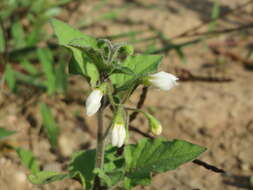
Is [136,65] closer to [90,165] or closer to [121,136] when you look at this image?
[121,136]

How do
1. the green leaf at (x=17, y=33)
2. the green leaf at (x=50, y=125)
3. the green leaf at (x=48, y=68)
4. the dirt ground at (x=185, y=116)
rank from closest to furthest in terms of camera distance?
the dirt ground at (x=185, y=116)
the green leaf at (x=50, y=125)
the green leaf at (x=48, y=68)
the green leaf at (x=17, y=33)

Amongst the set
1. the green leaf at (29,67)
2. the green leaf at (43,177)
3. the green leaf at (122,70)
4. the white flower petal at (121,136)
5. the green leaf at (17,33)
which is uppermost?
the green leaf at (17,33)

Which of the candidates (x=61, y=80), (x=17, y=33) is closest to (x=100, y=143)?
(x=61, y=80)

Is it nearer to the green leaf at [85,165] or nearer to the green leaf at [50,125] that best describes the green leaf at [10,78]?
the green leaf at [50,125]

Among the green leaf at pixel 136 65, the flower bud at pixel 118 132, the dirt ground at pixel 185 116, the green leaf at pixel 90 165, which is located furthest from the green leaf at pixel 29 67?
the flower bud at pixel 118 132

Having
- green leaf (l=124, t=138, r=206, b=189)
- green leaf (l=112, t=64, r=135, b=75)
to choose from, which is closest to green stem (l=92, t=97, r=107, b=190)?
green leaf (l=124, t=138, r=206, b=189)

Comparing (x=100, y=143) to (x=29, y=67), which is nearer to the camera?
(x=100, y=143)
